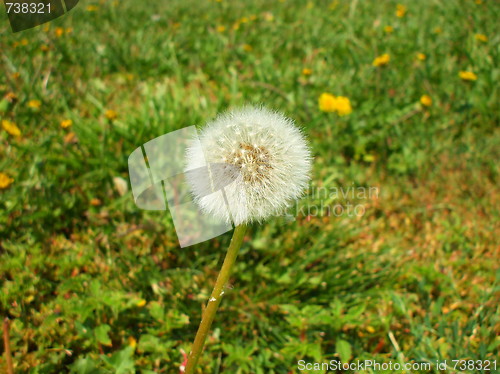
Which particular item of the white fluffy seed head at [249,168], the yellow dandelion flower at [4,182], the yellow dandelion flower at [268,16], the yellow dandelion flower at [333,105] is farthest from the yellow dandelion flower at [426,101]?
the yellow dandelion flower at [4,182]

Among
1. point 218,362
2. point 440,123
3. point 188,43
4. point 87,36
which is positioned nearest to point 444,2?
point 440,123

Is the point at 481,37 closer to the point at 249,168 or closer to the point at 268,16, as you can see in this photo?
the point at 268,16

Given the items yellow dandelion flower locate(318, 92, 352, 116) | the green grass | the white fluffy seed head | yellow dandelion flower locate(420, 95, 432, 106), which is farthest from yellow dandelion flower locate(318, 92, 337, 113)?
the white fluffy seed head

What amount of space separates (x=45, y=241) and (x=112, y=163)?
559 mm

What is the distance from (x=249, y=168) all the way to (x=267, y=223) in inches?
37.6

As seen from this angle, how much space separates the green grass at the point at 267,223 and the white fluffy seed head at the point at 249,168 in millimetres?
660

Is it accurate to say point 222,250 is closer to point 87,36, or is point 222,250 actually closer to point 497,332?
point 497,332

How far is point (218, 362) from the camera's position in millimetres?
1532

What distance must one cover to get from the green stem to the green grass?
0.41m

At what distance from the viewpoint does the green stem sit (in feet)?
3.34

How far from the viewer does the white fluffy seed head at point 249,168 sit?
1117 mm

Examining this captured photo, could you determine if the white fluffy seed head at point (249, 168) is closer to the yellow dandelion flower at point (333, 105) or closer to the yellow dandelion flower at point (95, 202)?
the yellow dandelion flower at point (95, 202)

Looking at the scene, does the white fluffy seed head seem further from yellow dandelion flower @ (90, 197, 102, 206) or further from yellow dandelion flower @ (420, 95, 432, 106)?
yellow dandelion flower @ (420, 95, 432, 106)

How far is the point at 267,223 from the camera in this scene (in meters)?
2.04
